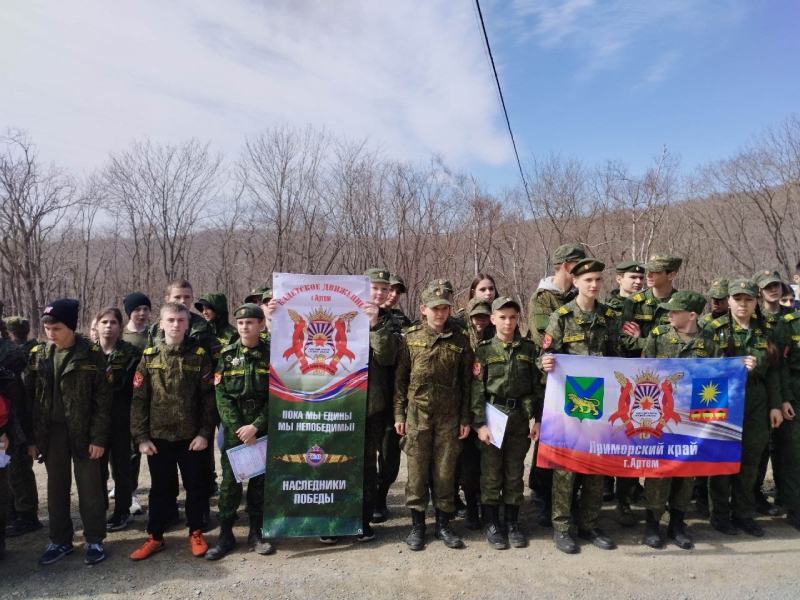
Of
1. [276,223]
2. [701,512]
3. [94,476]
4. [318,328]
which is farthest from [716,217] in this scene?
[94,476]

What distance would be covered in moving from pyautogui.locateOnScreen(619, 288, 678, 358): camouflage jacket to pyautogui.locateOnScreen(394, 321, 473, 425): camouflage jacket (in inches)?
64.0

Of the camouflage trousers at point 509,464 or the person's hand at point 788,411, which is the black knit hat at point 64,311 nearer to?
the camouflage trousers at point 509,464

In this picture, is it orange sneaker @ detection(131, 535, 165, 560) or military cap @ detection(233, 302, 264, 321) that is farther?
military cap @ detection(233, 302, 264, 321)

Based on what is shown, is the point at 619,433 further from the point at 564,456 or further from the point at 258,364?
the point at 258,364

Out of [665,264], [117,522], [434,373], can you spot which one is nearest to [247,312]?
[434,373]

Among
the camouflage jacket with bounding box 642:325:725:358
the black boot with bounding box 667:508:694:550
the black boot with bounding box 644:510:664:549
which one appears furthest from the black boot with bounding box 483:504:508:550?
the camouflage jacket with bounding box 642:325:725:358

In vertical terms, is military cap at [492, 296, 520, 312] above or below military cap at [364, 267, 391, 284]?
below

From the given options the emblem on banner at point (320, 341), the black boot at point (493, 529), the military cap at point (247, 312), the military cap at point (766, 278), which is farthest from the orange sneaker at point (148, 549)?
the military cap at point (766, 278)

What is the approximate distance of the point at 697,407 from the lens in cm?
440

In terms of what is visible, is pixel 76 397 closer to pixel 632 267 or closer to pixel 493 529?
pixel 493 529

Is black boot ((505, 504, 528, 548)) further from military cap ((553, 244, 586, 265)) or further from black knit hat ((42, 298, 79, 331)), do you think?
black knit hat ((42, 298, 79, 331))

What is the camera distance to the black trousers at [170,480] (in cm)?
415

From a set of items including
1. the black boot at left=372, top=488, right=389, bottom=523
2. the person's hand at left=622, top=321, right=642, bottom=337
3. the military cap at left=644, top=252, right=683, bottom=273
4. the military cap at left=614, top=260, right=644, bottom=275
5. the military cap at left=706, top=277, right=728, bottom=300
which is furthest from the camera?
the military cap at left=706, top=277, right=728, bottom=300

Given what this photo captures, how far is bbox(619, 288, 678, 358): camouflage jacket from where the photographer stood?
484 cm
